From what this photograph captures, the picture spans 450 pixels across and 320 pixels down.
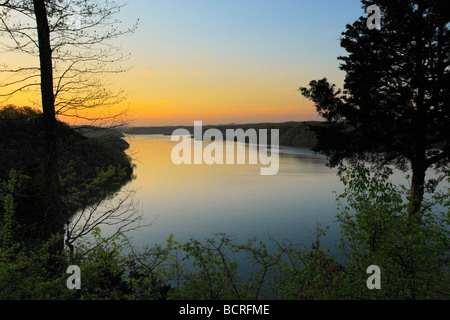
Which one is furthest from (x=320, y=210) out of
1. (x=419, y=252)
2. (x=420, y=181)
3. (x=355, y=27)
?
(x=419, y=252)

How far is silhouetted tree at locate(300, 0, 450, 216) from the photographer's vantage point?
14.8 m

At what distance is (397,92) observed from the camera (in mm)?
15836

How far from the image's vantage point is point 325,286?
847 centimetres

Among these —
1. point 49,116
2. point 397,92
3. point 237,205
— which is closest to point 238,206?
point 237,205

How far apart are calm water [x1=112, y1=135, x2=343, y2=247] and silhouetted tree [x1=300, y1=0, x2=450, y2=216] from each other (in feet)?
32.4

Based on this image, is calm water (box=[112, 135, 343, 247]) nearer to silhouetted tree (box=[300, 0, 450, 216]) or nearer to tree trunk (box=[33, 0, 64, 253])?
tree trunk (box=[33, 0, 64, 253])

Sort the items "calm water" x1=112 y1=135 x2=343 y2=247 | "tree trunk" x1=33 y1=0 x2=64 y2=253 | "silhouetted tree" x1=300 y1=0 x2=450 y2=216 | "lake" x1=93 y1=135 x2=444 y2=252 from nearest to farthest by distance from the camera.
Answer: "tree trunk" x1=33 y1=0 x2=64 y2=253 < "silhouetted tree" x1=300 y1=0 x2=450 y2=216 < "lake" x1=93 y1=135 x2=444 y2=252 < "calm water" x1=112 y1=135 x2=343 y2=247

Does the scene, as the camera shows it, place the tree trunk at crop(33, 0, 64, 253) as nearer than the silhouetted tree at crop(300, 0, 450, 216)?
Yes

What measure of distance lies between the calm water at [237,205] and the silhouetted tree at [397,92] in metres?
9.87

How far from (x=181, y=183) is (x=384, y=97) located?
161 feet

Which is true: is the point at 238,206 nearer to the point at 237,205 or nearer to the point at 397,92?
the point at 237,205

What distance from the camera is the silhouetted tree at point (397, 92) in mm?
14836

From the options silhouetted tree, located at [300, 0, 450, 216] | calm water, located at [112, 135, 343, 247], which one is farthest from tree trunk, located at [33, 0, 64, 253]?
silhouetted tree, located at [300, 0, 450, 216]

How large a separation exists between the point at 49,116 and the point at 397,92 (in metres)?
17.0
